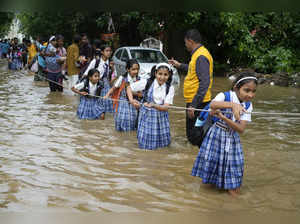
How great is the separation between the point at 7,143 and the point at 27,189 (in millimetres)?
2216

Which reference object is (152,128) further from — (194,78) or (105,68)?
(105,68)

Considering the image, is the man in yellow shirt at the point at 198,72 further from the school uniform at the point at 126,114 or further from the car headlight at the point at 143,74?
the car headlight at the point at 143,74

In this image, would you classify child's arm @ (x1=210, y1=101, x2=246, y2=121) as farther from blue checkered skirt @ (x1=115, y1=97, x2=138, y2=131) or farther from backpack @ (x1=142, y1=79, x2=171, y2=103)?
blue checkered skirt @ (x1=115, y1=97, x2=138, y2=131)

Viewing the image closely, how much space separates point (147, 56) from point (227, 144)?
11832mm

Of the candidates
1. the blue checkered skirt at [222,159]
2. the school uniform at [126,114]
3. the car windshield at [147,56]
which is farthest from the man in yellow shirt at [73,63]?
the blue checkered skirt at [222,159]

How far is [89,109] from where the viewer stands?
8.13 metres

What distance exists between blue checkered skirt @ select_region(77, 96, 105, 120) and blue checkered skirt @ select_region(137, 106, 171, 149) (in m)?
2.43

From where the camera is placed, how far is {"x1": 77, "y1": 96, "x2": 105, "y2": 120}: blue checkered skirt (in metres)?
8.11

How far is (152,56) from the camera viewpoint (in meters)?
15.4

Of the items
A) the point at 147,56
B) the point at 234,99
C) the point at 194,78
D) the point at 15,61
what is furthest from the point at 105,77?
the point at 15,61

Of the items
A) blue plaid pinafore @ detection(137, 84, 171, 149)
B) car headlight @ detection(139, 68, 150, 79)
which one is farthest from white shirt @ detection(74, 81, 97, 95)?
car headlight @ detection(139, 68, 150, 79)

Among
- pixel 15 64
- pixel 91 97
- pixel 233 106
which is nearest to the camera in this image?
pixel 233 106

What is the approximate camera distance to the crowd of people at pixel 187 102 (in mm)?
3916

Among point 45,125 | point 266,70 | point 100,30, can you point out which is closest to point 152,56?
point 266,70
